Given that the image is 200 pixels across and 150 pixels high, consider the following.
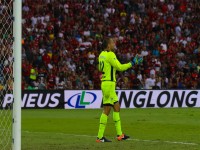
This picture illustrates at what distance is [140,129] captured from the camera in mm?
21047

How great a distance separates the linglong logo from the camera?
32906 mm

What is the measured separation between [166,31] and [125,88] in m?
8.49

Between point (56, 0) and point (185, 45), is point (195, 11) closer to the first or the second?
point (185, 45)

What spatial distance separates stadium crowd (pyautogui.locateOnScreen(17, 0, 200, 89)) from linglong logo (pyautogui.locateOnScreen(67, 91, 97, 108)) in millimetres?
2495

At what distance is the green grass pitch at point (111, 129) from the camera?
611 inches

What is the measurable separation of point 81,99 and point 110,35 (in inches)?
353

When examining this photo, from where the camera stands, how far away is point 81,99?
108 ft

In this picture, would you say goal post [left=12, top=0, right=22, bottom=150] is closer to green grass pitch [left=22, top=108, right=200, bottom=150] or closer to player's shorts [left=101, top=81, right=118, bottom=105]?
green grass pitch [left=22, top=108, right=200, bottom=150]

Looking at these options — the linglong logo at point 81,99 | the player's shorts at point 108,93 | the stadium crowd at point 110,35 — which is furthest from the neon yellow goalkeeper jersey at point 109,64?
the stadium crowd at point 110,35

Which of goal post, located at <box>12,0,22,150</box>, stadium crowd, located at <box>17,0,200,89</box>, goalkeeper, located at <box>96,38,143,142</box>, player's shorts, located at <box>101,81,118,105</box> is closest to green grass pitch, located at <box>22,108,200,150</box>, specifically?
goalkeeper, located at <box>96,38,143,142</box>

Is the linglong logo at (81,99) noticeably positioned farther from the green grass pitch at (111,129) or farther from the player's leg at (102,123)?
the player's leg at (102,123)

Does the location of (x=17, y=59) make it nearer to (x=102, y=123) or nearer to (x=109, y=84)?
(x=102, y=123)

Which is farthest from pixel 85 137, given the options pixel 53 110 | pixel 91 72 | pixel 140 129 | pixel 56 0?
pixel 56 0

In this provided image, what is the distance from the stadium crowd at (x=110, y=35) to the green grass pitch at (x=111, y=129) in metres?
4.82
